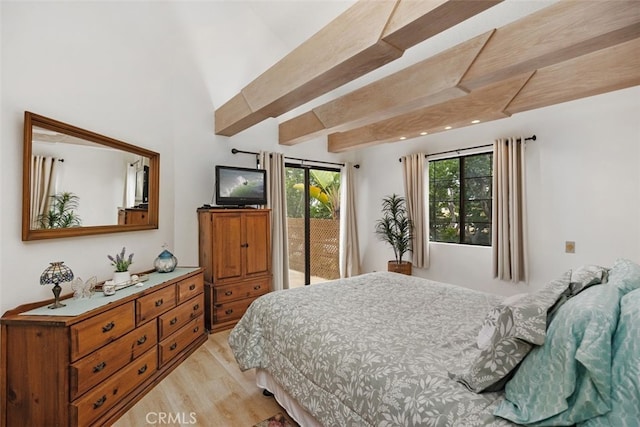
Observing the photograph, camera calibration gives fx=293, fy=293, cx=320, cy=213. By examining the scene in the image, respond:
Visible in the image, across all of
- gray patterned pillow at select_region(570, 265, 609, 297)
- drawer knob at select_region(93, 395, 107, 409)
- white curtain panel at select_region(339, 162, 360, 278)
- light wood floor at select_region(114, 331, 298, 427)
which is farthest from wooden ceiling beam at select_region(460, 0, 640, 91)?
drawer knob at select_region(93, 395, 107, 409)

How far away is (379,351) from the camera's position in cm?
138

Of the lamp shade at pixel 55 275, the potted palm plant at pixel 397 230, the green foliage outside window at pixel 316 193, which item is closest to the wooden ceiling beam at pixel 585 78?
the potted palm plant at pixel 397 230

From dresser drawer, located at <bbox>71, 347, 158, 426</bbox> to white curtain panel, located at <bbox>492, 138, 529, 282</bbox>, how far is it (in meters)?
3.75

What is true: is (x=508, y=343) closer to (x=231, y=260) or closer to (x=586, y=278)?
(x=586, y=278)

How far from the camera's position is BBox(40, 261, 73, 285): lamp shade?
69.3 inches

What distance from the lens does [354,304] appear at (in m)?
2.07

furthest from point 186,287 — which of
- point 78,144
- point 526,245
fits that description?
point 526,245

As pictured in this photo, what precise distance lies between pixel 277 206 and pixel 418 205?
208 cm

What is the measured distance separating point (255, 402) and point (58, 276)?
4.94 feet

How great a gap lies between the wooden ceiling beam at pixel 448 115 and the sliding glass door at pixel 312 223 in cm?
88

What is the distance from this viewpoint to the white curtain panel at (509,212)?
134 inches

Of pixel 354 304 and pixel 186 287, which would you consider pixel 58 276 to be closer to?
pixel 186 287

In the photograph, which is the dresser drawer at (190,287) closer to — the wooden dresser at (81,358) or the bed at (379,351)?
the wooden dresser at (81,358)

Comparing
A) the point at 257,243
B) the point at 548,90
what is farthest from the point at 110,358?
the point at 548,90
